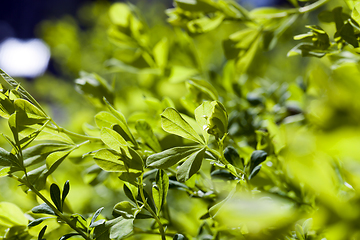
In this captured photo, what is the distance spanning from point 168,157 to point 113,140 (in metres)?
0.05

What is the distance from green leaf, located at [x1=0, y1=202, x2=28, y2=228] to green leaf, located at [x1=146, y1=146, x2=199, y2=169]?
181 millimetres

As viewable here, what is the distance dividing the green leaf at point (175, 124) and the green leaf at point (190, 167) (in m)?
0.02

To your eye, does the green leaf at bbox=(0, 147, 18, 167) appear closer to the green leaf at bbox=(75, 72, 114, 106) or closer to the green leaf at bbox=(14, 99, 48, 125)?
the green leaf at bbox=(14, 99, 48, 125)

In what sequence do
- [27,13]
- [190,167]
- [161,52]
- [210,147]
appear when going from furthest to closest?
1. [27,13]
2. [161,52]
3. [210,147]
4. [190,167]

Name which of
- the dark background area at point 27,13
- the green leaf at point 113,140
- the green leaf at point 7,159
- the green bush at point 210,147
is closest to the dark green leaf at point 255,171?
the green bush at point 210,147

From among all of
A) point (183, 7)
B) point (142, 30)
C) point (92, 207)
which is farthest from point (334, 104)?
point (92, 207)

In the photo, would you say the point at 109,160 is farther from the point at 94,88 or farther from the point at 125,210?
the point at 94,88

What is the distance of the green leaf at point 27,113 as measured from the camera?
0.78 ft

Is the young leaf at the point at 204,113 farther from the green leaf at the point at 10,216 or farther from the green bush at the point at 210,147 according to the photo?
the green leaf at the point at 10,216

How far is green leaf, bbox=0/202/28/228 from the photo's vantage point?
28 cm

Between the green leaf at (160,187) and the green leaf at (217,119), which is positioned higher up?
the green leaf at (217,119)

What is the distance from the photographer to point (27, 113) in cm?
25

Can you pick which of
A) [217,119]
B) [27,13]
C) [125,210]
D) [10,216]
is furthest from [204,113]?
[27,13]

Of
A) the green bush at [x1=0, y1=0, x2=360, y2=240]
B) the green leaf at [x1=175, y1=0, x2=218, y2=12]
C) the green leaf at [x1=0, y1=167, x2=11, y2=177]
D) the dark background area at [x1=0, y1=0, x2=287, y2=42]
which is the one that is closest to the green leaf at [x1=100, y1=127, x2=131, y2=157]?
the green bush at [x1=0, y1=0, x2=360, y2=240]
